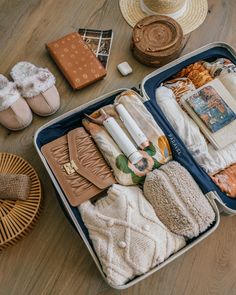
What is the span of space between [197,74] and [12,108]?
69 cm

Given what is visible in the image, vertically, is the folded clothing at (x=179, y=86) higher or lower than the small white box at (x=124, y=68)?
lower

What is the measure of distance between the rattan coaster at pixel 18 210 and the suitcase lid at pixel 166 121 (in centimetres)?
47

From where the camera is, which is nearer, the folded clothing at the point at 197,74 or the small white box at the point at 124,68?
the folded clothing at the point at 197,74

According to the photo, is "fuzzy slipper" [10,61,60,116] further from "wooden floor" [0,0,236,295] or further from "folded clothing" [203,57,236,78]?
"folded clothing" [203,57,236,78]


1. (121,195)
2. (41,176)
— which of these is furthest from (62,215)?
(121,195)

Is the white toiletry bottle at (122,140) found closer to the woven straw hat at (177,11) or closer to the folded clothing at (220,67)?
the folded clothing at (220,67)

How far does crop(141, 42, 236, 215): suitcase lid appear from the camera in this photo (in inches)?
43.9

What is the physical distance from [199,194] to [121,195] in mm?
240

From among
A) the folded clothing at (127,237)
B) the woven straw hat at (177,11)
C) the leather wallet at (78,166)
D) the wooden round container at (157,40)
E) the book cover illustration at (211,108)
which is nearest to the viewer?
the folded clothing at (127,237)

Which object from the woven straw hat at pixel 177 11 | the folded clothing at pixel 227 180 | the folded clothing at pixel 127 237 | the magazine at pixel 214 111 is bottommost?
the folded clothing at pixel 227 180

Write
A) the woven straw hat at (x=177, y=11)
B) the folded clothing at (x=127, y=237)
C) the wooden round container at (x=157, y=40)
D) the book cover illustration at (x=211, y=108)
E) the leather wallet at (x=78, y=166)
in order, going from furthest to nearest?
the woven straw hat at (x=177, y=11), the wooden round container at (x=157, y=40), the book cover illustration at (x=211, y=108), the leather wallet at (x=78, y=166), the folded clothing at (x=127, y=237)

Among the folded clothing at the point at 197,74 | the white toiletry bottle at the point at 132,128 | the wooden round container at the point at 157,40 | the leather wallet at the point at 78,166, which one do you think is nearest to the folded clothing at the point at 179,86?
the folded clothing at the point at 197,74

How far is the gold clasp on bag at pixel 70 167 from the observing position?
113cm

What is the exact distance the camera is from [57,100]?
4.37 ft
